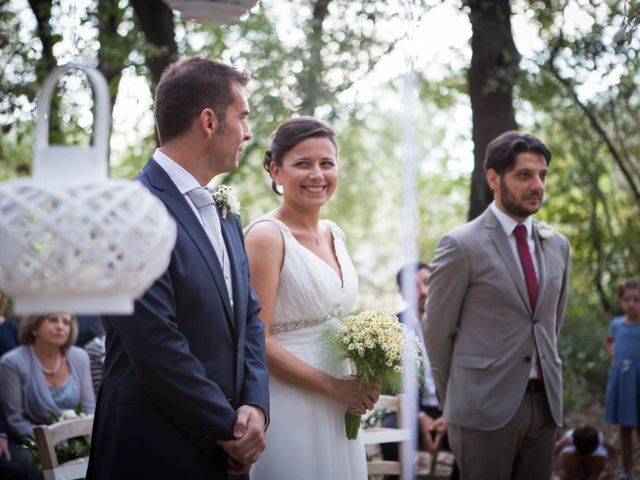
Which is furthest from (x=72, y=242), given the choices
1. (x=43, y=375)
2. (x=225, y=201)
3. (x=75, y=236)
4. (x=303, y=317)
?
(x=43, y=375)

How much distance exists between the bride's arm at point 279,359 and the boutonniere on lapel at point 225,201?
15.5 inches

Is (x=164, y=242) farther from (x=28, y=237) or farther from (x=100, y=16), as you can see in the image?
(x=100, y=16)

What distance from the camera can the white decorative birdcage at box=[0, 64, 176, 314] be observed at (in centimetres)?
134

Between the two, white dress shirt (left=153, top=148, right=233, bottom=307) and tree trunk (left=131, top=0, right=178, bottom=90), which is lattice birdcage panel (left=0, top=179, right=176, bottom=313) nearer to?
white dress shirt (left=153, top=148, right=233, bottom=307)

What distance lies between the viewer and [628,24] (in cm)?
336

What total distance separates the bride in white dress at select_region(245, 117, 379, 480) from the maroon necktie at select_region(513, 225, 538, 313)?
102 cm

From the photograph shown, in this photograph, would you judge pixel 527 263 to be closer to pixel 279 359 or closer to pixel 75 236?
pixel 279 359

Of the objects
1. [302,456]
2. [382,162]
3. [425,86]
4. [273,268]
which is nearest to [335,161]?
[273,268]

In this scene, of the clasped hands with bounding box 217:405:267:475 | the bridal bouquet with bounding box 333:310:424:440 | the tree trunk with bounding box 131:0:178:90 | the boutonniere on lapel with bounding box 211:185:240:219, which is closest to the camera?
the clasped hands with bounding box 217:405:267:475

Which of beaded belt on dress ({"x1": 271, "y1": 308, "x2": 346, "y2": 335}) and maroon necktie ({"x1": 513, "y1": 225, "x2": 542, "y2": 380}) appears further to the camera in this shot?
maroon necktie ({"x1": 513, "y1": 225, "x2": 542, "y2": 380})

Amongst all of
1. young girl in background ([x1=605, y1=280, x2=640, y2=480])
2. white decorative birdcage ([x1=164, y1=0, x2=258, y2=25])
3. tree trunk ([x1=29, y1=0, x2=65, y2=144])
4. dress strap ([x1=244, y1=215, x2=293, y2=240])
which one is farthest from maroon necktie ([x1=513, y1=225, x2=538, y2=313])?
tree trunk ([x1=29, y1=0, x2=65, y2=144])

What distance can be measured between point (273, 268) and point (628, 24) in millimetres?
1737

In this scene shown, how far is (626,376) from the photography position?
8.29 m

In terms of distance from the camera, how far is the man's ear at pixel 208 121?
2.85 meters
